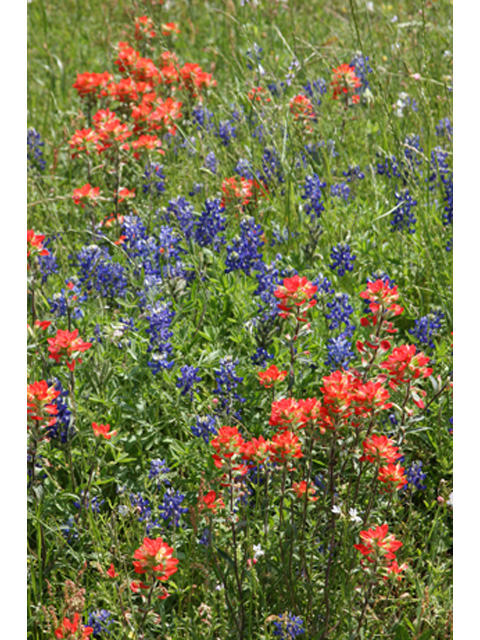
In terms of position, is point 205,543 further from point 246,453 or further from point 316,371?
point 316,371

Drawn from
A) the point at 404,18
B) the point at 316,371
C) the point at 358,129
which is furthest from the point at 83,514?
the point at 404,18

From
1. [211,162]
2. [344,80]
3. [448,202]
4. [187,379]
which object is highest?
[344,80]

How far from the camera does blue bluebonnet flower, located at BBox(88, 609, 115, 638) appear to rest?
6.19 feet

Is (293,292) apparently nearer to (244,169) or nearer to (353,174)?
(244,169)

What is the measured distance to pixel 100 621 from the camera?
1.90 meters

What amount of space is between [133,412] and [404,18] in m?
4.52

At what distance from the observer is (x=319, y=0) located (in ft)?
21.2

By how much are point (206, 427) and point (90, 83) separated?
263 centimetres

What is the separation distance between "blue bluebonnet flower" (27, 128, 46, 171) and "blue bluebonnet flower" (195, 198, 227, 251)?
145 cm

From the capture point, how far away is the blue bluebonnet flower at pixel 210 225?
10.1 ft

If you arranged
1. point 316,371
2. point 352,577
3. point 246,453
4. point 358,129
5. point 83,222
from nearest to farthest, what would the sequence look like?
point 246,453, point 352,577, point 316,371, point 83,222, point 358,129

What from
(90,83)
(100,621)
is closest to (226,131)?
(90,83)

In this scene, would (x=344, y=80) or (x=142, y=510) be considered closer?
(x=142, y=510)

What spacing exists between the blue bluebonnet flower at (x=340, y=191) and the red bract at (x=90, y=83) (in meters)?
1.58
